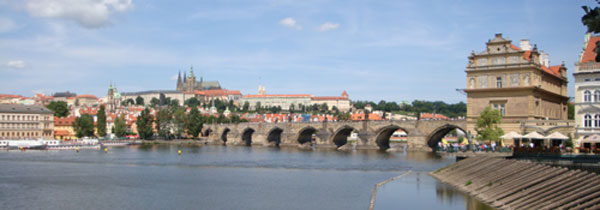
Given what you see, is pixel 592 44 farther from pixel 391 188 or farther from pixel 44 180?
pixel 44 180

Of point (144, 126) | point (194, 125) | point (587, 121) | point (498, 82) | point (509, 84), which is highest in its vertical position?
point (498, 82)

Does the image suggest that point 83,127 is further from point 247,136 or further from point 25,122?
point 247,136

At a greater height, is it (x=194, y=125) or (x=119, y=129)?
(x=194, y=125)

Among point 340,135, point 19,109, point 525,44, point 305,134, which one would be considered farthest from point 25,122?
point 525,44

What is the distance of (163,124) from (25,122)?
24.9m

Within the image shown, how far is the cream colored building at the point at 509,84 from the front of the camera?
52.1 meters

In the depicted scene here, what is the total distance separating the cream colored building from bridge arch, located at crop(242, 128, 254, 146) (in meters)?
54.6

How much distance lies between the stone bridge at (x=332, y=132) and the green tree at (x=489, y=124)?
1260 centimetres

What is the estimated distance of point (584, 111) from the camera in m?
39.1

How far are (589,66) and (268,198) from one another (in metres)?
24.2

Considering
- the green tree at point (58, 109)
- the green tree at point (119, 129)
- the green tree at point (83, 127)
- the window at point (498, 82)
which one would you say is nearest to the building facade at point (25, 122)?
the green tree at point (83, 127)

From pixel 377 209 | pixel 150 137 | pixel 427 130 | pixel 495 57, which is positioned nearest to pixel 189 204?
pixel 377 209

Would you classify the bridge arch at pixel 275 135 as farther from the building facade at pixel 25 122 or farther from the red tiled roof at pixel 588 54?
the red tiled roof at pixel 588 54

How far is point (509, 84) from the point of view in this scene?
175ft
